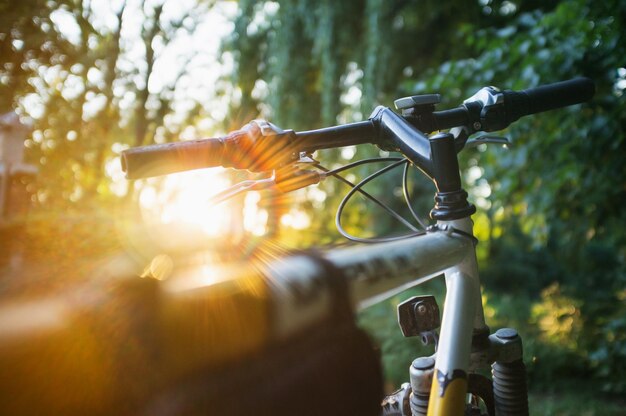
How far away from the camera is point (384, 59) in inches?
168

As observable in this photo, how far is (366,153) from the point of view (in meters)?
4.11

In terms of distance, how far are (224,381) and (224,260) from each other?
273 millimetres

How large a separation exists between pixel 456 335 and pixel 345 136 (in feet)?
1.65

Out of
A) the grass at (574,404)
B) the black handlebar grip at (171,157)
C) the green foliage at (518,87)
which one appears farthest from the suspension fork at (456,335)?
the grass at (574,404)

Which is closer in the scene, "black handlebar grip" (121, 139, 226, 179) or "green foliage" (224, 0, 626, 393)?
"black handlebar grip" (121, 139, 226, 179)

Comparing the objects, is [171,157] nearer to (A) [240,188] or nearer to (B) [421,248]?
(A) [240,188]

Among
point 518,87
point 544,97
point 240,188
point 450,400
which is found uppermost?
point 518,87

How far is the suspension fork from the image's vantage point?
901 millimetres

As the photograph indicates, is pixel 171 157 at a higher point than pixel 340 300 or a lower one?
higher

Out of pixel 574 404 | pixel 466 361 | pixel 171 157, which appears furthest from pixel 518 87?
pixel 171 157

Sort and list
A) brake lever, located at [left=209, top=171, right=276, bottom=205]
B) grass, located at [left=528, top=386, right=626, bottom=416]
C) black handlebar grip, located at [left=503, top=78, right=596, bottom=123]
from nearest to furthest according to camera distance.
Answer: brake lever, located at [left=209, top=171, right=276, bottom=205] → black handlebar grip, located at [left=503, top=78, right=596, bottom=123] → grass, located at [left=528, top=386, right=626, bottom=416]

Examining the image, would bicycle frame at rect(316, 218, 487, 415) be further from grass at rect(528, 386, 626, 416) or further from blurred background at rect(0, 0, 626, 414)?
grass at rect(528, 386, 626, 416)

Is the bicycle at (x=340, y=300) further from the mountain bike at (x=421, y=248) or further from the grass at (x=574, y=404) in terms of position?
the grass at (x=574, y=404)

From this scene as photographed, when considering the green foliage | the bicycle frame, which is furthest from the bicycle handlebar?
the green foliage
